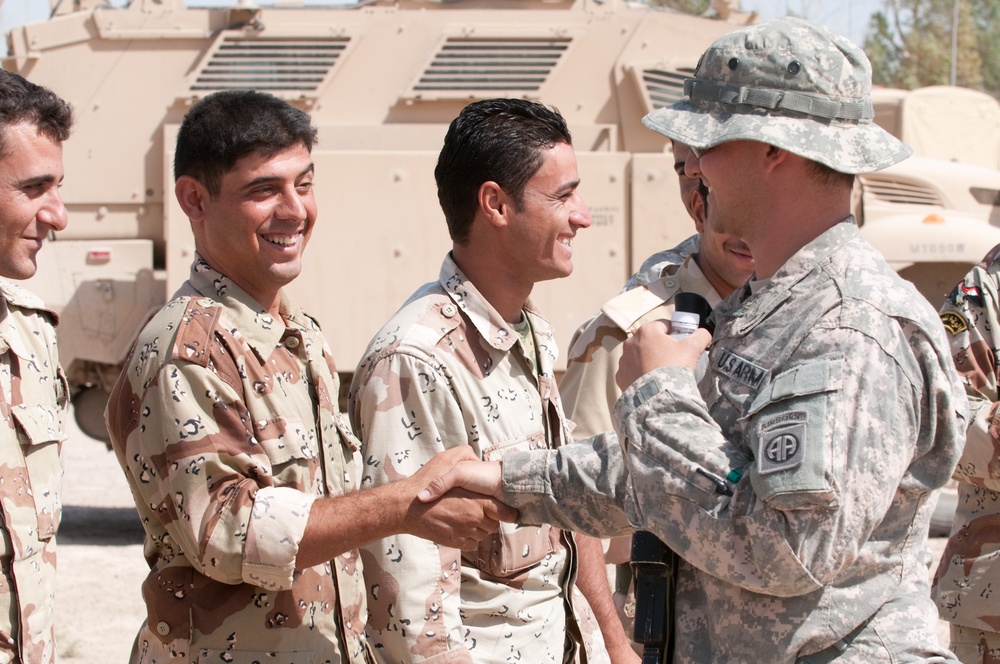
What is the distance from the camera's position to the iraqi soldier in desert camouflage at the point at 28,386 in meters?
2.57

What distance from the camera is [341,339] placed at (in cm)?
868

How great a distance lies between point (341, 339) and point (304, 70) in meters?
2.08

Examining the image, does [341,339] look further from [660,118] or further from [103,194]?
[660,118]

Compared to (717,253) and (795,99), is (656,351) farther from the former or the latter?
(717,253)

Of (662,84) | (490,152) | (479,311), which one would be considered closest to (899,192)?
(662,84)

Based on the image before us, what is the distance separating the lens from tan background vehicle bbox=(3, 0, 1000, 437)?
28.5ft

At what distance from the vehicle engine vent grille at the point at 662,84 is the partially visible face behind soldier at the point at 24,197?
656 cm

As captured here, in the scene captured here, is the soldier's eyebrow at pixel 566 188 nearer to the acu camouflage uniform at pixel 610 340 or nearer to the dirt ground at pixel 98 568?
the acu camouflage uniform at pixel 610 340

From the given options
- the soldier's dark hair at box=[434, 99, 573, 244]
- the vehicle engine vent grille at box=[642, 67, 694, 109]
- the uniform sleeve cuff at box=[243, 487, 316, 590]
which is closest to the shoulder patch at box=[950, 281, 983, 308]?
the soldier's dark hair at box=[434, 99, 573, 244]

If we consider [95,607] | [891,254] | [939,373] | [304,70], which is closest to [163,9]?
[304,70]

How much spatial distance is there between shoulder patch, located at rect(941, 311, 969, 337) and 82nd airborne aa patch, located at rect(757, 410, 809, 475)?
186cm

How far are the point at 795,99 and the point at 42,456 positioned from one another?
1.83m

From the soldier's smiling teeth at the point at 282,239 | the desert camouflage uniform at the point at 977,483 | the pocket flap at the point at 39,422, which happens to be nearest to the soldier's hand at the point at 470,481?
the soldier's smiling teeth at the point at 282,239

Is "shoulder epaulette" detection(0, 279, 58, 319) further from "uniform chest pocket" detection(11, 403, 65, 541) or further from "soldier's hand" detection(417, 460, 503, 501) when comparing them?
"soldier's hand" detection(417, 460, 503, 501)
